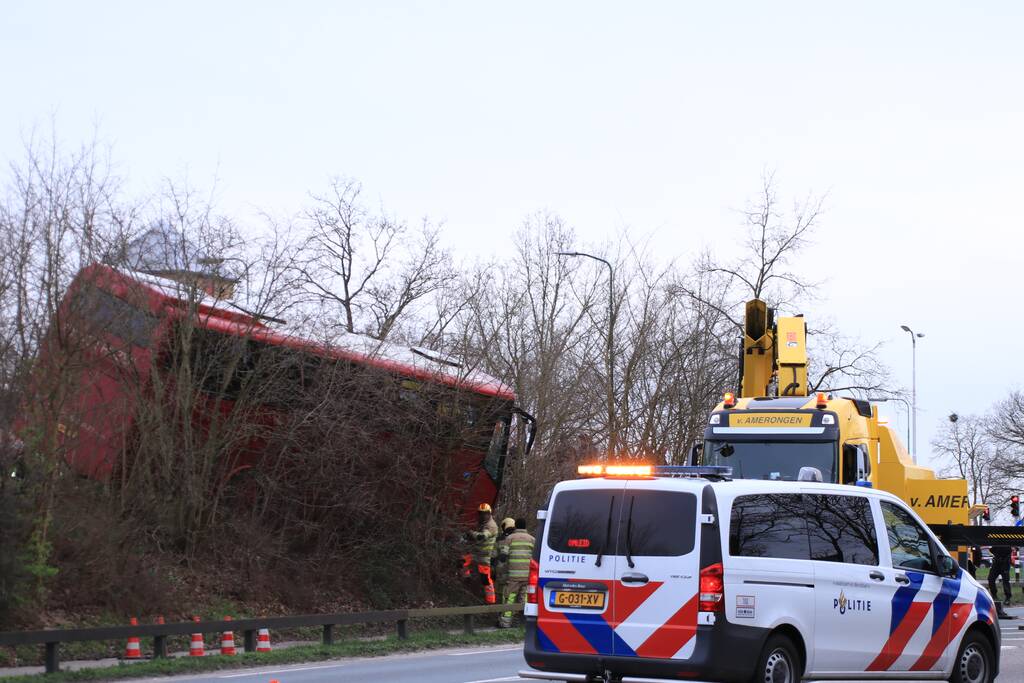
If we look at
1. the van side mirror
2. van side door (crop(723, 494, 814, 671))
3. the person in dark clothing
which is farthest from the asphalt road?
the person in dark clothing

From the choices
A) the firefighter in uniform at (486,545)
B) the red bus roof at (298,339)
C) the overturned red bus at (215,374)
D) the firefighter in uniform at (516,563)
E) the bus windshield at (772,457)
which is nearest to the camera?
the bus windshield at (772,457)

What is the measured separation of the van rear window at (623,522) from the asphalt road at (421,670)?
14.7 feet

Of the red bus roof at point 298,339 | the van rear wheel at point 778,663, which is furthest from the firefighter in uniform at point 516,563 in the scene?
the van rear wheel at point 778,663

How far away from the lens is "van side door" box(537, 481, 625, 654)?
38.3 ft

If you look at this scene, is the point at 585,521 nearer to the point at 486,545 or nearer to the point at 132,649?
the point at 132,649

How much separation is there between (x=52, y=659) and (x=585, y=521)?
7807 mm

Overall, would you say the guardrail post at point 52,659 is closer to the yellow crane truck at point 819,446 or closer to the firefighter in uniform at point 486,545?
the yellow crane truck at point 819,446

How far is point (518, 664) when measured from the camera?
19.0 meters

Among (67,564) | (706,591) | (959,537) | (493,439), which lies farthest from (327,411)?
(706,591)

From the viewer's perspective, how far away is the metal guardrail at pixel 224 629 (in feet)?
54.1

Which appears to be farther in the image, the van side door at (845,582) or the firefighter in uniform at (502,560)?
the firefighter in uniform at (502,560)

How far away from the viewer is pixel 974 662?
44.4ft

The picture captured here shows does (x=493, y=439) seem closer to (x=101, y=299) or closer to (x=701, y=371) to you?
(x=101, y=299)

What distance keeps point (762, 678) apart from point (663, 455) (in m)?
27.4
